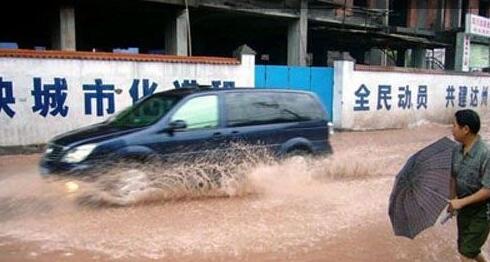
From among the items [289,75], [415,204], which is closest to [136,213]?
[415,204]

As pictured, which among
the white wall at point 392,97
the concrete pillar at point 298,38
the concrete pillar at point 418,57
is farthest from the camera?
the concrete pillar at point 418,57

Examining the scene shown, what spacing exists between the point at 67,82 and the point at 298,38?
37.0 ft

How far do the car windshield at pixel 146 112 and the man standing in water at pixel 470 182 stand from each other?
14.3ft

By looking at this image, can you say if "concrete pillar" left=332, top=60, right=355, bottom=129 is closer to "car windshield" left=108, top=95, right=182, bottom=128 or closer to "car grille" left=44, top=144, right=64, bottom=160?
"car windshield" left=108, top=95, right=182, bottom=128

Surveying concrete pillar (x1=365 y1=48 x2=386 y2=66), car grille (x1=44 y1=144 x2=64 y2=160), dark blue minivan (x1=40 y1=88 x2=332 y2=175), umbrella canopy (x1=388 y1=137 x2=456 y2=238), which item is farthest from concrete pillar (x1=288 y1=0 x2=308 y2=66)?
umbrella canopy (x1=388 y1=137 x2=456 y2=238)

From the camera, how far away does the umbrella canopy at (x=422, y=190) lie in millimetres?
4309

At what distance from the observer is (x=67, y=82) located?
40.2ft

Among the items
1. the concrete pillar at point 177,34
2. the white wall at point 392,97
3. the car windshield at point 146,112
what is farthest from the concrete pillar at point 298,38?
the car windshield at point 146,112

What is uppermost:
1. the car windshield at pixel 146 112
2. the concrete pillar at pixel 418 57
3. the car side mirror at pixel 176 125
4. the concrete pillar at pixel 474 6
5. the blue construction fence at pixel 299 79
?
the concrete pillar at pixel 474 6

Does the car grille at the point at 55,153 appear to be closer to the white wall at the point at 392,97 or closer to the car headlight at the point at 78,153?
the car headlight at the point at 78,153

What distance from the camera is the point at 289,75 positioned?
16672 mm

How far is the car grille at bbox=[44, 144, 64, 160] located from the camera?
281 inches

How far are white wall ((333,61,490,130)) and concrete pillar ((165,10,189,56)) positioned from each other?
192 inches

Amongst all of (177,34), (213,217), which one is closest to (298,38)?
(177,34)
